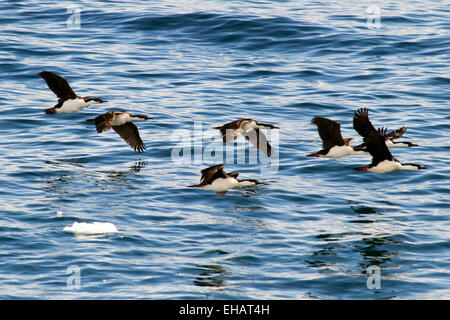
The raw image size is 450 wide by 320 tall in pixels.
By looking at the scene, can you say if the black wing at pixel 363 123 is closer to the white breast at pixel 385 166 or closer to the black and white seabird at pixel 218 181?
the white breast at pixel 385 166

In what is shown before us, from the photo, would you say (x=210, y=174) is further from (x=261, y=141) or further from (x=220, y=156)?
(x=220, y=156)

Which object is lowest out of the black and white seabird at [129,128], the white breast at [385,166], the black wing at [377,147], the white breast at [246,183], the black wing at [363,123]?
the white breast at [246,183]

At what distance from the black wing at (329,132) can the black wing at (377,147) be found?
27.4 inches

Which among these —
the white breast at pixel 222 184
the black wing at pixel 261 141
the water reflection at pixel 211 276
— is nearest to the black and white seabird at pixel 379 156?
the white breast at pixel 222 184

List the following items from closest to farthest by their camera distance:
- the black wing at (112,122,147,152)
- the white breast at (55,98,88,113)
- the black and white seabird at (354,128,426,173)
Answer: the black and white seabird at (354,128,426,173), the white breast at (55,98,88,113), the black wing at (112,122,147,152)

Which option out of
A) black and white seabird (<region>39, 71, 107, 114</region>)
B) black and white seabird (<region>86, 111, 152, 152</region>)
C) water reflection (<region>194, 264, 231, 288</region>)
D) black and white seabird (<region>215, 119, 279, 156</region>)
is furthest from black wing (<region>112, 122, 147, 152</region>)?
water reflection (<region>194, 264, 231, 288</region>)

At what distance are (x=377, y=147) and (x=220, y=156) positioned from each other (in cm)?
537

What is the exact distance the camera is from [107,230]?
56.6ft

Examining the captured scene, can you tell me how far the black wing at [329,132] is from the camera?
18.6m

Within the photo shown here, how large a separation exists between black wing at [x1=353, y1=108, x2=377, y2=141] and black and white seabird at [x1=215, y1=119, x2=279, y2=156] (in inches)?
101

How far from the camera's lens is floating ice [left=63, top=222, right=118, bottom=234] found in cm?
1712

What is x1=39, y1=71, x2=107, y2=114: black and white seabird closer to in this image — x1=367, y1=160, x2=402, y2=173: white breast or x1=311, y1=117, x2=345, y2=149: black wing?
x1=311, y1=117, x2=345, y2=149: black wing

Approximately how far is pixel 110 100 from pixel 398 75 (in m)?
10.7

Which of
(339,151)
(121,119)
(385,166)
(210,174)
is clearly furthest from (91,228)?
(385,166)
